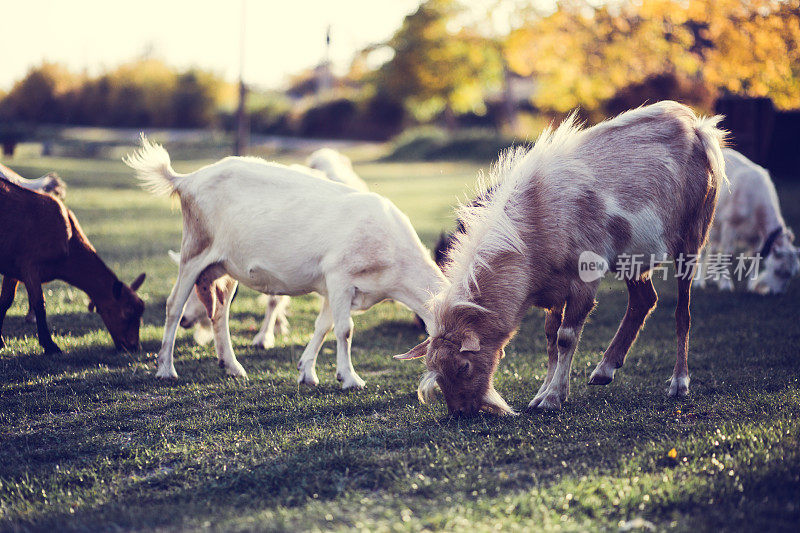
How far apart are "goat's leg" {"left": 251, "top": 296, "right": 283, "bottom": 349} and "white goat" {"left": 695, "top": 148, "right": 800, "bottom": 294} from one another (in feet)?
19.7

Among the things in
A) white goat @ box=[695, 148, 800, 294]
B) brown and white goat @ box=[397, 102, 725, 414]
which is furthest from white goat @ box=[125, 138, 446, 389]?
white goat @ box=[695, 148, 800, 294]

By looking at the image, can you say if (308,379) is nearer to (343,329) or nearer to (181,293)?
(343,329)

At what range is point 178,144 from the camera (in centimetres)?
3950

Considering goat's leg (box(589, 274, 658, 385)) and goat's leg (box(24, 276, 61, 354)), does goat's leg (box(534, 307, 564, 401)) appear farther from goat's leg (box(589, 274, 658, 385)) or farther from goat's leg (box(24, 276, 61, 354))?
goat's leg (box(24, 276, 61, 354))

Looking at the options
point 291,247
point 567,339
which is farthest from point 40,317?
point 567,339

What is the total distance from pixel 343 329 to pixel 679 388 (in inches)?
106

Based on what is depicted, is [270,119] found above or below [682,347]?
above

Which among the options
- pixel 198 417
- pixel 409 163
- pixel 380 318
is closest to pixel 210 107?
pixel 409 163

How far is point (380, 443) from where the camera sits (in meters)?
4.98

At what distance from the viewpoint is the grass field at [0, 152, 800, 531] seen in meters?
3.90

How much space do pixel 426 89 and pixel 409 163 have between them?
400 inches

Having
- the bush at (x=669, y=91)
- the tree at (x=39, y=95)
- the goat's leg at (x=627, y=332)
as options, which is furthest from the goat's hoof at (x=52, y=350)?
the tree at (x=39, y=95)

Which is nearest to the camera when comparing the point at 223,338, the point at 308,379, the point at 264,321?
the point at 308,379

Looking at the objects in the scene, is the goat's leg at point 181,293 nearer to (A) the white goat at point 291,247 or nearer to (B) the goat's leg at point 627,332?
(A) the white goat at point 291,247
